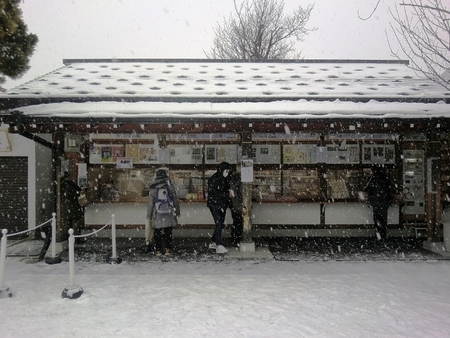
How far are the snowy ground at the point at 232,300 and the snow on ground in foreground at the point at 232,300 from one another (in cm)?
1

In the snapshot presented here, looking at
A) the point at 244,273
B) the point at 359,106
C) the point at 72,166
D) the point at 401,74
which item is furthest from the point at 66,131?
the point at 401,74

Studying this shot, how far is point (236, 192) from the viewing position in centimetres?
943

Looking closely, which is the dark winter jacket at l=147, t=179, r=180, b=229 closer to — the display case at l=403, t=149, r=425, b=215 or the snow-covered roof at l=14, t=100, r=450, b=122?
the snow-covered roof at l=14, t=100, r=450, b=122

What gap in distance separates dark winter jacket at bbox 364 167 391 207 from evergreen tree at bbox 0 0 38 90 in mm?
12346

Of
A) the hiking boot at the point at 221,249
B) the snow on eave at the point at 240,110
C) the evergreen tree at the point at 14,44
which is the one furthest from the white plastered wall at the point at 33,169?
the hiking boot at the point at 221,249

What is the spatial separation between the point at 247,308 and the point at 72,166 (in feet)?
22.6

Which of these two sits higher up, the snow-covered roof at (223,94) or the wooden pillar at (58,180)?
the snow-covered roof at (223,94)

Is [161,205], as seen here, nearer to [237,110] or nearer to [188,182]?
[188,182]

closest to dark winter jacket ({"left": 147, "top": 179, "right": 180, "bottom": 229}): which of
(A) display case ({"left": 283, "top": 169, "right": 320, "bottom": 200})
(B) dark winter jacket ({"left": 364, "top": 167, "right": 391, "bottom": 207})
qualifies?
(A) display case ({"left": 283, "top": 169, "right": 320, "bottom": 200})

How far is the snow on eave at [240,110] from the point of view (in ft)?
26.5

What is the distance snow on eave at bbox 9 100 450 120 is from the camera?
8062 mm

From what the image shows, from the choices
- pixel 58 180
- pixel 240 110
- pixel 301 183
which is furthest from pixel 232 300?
pixel 301 183

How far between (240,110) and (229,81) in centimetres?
304

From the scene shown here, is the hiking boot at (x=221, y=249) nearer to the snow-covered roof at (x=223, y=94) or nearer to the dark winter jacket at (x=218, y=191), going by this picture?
the dark winter jacket at (x=218, y=191)
